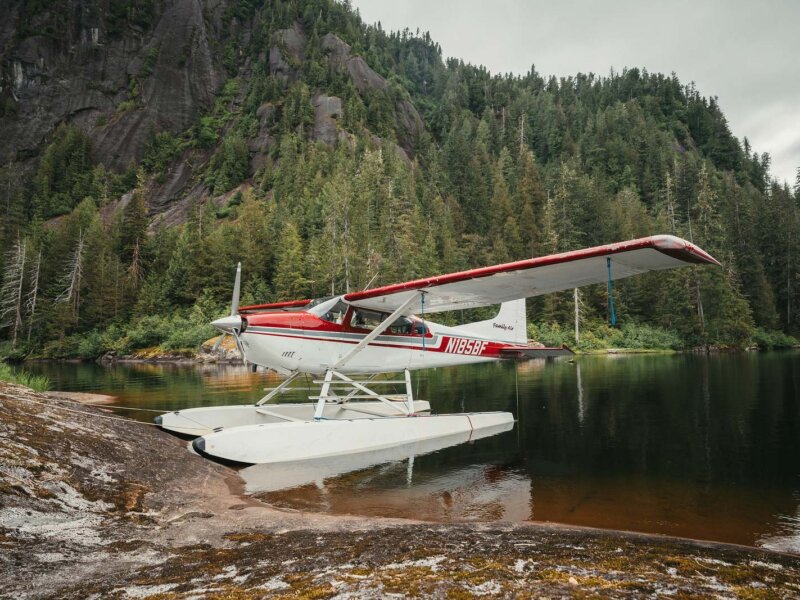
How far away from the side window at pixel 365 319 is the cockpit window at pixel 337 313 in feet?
0.74

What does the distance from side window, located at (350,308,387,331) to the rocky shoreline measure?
4.50 m

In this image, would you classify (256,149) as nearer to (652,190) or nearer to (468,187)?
(468,187)

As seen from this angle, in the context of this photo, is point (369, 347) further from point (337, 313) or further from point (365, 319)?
point (337, 313)

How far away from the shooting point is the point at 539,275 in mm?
7523

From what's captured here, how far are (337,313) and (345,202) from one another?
33445mm

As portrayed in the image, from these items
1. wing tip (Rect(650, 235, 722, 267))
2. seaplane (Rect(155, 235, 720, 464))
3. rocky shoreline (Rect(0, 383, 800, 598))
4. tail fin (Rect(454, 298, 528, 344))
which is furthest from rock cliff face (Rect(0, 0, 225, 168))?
wing tip (Rect(650, 235, 722, 267))

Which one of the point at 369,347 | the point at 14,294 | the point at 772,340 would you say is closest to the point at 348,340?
the point at 369,347

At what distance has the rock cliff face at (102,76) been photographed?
85.5 metres

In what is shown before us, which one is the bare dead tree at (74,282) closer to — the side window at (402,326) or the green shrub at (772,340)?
the side window at (402,326)

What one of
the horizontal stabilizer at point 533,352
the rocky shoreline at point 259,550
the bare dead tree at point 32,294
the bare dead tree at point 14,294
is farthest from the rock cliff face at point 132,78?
the rocky shoreline at point 259,550

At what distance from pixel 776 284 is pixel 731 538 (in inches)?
2385

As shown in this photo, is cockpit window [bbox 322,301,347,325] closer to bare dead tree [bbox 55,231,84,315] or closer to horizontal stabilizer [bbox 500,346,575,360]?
horizontal stabilizer [bbox 500,346,575,360]

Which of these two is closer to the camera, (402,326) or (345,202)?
(402,326)

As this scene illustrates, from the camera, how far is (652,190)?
71750mm
